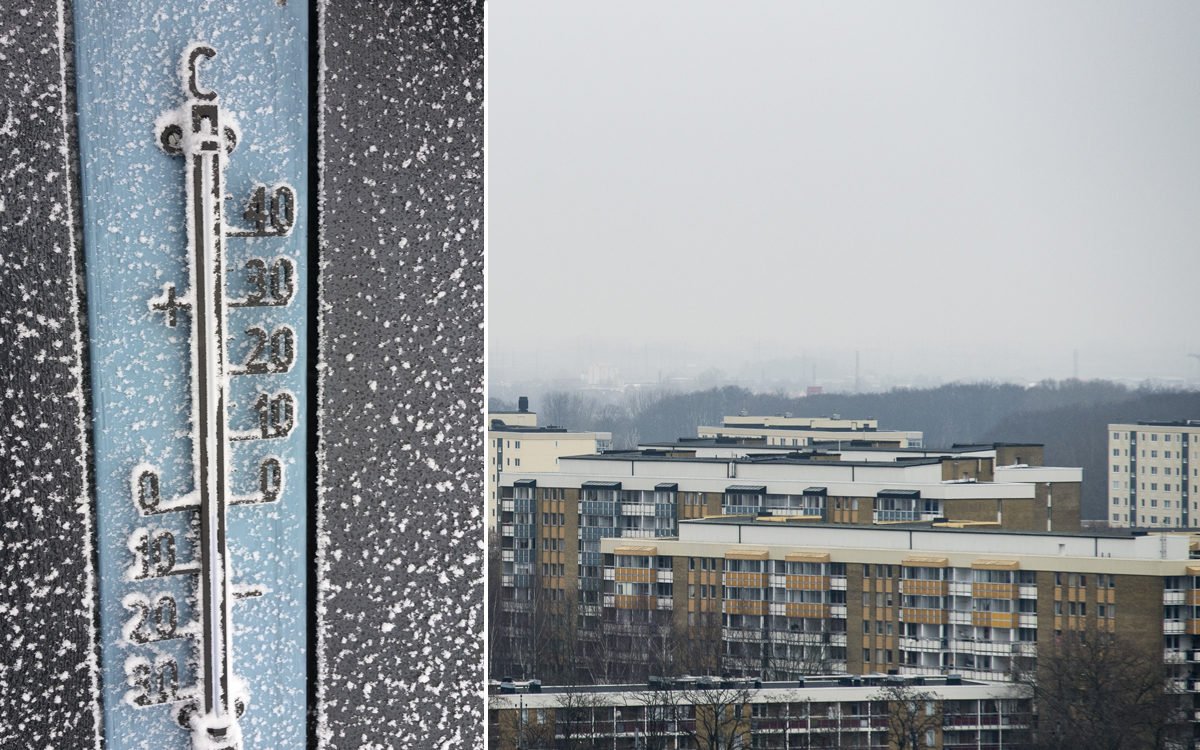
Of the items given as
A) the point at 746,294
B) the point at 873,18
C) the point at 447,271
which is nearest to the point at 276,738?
the point at 447,271

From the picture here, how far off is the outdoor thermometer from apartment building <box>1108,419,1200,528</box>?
12622mm

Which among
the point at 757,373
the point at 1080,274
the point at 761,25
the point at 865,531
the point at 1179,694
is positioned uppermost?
the point at 761,25

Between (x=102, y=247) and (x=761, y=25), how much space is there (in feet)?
45.9

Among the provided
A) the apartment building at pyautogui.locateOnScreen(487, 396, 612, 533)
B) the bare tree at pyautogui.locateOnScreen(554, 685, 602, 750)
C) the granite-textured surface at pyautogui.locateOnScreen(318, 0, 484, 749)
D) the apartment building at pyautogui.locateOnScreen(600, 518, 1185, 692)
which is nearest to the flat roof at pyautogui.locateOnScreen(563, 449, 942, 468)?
the apartment building at pyautogui.locateOnScreen(487, 396, 612, 533)

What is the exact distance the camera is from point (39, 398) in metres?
0.42

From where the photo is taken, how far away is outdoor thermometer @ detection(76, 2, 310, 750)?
1.41 feet

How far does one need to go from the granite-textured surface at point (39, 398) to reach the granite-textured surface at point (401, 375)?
3.2 inches

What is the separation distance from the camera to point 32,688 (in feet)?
1.39

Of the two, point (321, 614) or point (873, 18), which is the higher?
point (873, 18)

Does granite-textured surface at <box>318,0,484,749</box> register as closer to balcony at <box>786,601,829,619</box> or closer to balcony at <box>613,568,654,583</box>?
balcony at <box>613,568,654,583</box>

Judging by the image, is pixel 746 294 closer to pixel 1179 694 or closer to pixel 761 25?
pixel 761 25

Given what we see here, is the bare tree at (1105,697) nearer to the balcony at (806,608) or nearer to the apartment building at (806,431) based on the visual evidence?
the balcony at (806,608)

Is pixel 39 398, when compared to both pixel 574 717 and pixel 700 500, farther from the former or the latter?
pixel 700 500

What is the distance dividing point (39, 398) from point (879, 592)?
10788 millimetres
